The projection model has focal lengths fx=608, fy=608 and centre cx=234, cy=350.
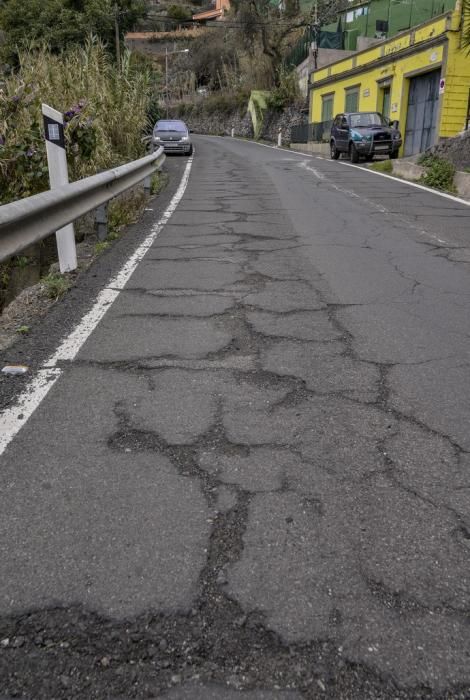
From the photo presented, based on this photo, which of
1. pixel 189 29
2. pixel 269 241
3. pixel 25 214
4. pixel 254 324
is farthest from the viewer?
pixel 189 29

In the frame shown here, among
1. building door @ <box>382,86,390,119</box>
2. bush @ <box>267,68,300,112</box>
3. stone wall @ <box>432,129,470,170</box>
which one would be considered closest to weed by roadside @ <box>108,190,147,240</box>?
stone wall @ <box>432,129,470,170</box>

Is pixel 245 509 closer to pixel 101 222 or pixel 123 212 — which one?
pixel 101 222

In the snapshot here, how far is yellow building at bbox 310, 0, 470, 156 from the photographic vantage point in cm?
2250

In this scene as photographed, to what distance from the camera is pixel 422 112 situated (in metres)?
24.9

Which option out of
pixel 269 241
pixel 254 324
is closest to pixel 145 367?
pixel 254 324

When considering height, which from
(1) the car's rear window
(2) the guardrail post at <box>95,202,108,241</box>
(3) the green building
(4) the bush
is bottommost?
(2) the guardrail post at <box>95,202,108,241</box>

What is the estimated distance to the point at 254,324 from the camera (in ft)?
14.4

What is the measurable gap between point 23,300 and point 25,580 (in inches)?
134

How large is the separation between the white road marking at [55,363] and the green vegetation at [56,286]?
32cm

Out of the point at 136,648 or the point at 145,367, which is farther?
the point at 145,367

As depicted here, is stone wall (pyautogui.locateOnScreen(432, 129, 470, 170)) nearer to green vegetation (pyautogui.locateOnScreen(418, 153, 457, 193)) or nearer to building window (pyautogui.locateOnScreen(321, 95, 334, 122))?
green vegetation (pyautogui.locateOnScreen(418, 153, 457, 193))

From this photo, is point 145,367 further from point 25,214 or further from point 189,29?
point 189,29

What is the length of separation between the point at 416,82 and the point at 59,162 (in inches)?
958

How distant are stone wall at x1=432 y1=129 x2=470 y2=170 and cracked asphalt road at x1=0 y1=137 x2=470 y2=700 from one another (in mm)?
11453
